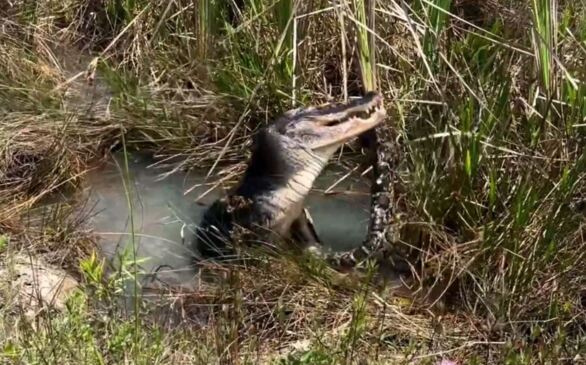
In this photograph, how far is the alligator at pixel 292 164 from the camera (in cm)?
426

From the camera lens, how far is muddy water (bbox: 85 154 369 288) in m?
4.30

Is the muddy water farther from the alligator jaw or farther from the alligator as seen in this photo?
the alligator jaw

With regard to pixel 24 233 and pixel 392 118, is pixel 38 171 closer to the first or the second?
pixel 24 233

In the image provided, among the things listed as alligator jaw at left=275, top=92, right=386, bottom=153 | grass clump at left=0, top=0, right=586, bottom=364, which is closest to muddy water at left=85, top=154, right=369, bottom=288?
grass clump at left=0, top=0, right=586, bottom=364

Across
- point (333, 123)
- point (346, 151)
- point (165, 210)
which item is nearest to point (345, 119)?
point (333, 123)

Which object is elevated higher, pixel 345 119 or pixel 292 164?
pixel 345 119

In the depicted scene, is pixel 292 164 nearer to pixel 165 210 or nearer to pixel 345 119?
pixel 345 119

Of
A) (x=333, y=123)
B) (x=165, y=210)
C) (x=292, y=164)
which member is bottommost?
(x=165, y=210)

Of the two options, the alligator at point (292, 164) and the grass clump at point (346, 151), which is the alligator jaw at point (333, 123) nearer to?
the alligator at point (292, 164)

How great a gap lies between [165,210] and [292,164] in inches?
25.6

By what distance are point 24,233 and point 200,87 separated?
4.42ft

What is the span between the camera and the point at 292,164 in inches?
171

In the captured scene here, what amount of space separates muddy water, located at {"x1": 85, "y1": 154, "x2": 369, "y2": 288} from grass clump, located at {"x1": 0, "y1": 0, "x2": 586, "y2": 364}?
109mm

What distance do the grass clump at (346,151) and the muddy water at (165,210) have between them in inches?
4.3
